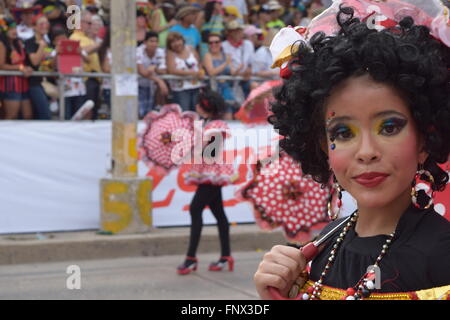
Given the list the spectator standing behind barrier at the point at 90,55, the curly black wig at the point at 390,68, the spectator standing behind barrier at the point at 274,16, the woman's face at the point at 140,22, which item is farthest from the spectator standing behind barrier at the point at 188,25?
the curly black wig at the point at 390,68

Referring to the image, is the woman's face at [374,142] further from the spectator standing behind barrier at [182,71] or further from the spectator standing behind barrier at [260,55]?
the spectator standing behind barrier at [260,55]

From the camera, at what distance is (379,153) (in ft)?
6.03

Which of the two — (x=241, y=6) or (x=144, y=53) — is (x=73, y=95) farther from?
(x=241, y=6)

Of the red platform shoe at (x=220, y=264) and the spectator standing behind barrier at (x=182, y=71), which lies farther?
the spectator standing behind barrier at (x=182, y=71)

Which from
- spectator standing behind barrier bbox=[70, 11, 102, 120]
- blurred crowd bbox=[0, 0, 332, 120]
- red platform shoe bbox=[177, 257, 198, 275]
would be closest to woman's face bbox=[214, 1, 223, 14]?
blurred crowd bbox=[0, 0, 332, 120]

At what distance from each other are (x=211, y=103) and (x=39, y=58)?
2.51m

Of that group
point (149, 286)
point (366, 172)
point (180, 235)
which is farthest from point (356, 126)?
point (180, 235)

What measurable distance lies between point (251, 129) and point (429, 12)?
17.3ft

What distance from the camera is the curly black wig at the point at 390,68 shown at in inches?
73.5

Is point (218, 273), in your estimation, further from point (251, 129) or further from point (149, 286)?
point (251, 129)

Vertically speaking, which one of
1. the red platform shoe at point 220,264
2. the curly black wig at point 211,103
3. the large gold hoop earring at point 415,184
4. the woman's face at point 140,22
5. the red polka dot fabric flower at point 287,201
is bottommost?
the red platform shoe at point 220,264

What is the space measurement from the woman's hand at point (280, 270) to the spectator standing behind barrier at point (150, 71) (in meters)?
7.65

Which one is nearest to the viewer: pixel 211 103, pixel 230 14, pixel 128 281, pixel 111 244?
pixel 128 281

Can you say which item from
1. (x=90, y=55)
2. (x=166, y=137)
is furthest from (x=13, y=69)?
(x=166, y=137)
